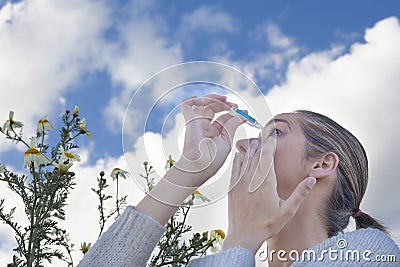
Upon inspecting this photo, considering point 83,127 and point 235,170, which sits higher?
point 83,127

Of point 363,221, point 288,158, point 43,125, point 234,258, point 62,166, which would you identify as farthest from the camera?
point 43,125

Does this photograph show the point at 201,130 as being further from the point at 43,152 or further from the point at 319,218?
the point at 43,152

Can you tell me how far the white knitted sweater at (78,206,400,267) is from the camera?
120cm

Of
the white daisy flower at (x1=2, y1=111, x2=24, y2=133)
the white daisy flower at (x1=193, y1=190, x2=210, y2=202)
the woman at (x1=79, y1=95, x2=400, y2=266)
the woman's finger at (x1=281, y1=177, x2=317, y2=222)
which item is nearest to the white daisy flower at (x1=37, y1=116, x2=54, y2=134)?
the white daisy flower at (x1=2, y1=111, x2=24, y2=133)

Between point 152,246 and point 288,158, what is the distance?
37 centimetres

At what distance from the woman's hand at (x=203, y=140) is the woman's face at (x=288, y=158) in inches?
5.3

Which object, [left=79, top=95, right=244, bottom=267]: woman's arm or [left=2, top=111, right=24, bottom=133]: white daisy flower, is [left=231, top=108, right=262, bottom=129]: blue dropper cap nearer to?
[left=79, top=95, right=244, bottom=267]: woman's arm

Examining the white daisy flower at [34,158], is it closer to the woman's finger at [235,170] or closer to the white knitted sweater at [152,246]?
the white knitted sweater at [152,246]

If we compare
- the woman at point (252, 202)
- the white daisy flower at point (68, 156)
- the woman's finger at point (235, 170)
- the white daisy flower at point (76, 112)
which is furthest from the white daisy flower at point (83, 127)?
the woman's finger at point (235, 170)

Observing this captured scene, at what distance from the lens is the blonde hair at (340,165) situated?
139 cm

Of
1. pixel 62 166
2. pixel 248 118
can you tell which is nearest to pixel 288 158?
pixel 248 118

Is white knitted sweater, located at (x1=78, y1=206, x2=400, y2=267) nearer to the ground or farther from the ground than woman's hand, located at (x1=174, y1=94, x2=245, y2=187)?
nearer to the ground

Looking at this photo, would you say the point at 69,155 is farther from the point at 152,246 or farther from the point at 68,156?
the point at 152,246

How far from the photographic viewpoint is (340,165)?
1.41 meters
